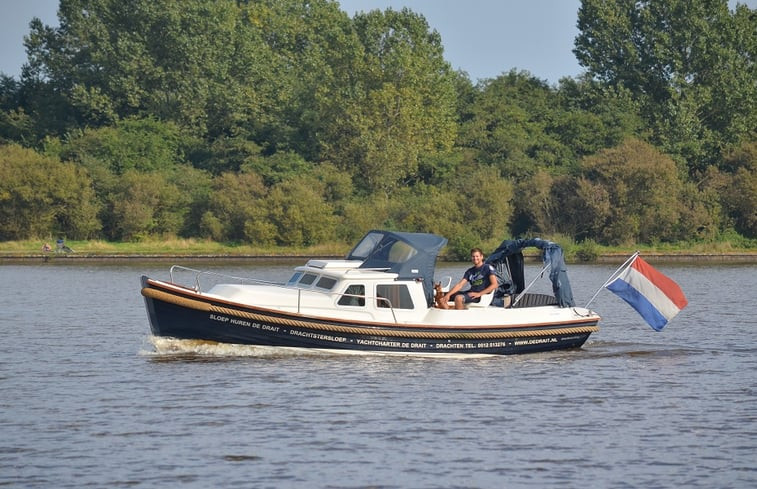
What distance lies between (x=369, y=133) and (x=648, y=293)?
5850cm

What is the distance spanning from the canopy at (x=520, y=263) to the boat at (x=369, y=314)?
80 mm

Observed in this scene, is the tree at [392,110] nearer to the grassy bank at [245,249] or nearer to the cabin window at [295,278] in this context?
the grassy bank at [245,249]

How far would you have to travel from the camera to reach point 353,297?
28531 mm

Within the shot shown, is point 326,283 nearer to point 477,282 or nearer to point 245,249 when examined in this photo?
point 477,282

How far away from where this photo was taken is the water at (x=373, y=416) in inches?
731

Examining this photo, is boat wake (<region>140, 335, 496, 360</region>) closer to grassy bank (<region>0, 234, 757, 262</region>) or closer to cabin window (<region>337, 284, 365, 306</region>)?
cabin window (<region>337, 284, 365, 306</region>)

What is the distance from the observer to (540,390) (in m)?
25.5

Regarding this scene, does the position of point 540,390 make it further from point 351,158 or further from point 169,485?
point 351,158

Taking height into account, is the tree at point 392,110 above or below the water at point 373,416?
above

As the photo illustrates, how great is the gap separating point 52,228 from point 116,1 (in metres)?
25.8

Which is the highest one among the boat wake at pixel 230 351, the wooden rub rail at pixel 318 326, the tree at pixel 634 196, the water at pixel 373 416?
the tree at pixel 634 196

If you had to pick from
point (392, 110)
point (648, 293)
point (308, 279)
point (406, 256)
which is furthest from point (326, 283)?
point (392, 110)

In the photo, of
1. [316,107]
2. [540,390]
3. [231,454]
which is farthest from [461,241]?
[231,454]

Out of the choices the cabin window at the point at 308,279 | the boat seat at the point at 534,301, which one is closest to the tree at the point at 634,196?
the boat seat at the point at 534,301
